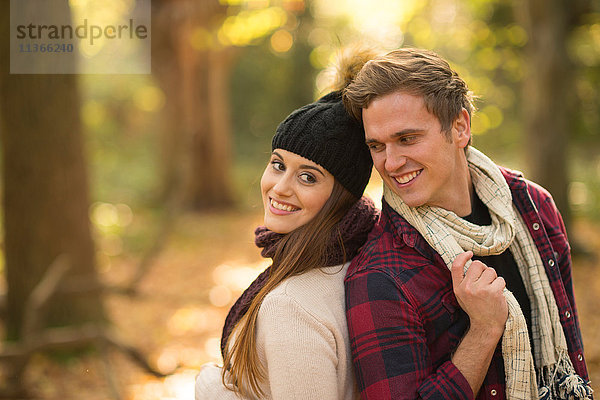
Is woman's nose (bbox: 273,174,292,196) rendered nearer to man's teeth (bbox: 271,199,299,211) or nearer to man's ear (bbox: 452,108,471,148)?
man's teeth (bbox: 271,199,299,211)

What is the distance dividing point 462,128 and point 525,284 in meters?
0.68

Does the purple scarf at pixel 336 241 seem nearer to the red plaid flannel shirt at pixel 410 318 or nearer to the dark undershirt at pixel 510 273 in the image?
the red plaid flannel shirt at pixel 410 318

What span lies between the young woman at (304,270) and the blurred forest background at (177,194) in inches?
19.1

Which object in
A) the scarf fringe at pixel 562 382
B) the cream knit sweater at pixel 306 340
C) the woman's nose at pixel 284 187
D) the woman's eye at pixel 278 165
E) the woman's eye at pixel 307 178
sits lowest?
the scarf fringe at pixel 562 382

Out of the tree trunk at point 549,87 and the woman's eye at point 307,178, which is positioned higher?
the tree trunk at point 549,87

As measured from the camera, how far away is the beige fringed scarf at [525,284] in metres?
2.08

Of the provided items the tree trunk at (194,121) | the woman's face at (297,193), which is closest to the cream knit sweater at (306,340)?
the woman's face at (297,193)

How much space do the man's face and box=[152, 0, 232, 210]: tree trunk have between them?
10576 millimetres

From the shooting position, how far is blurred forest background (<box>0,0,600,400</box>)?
504 centimetres

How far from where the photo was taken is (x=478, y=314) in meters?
2.04

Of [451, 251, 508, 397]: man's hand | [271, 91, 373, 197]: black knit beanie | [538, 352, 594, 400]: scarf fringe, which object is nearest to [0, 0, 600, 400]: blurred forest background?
[271, 91, 373, 197]: black knit beanie

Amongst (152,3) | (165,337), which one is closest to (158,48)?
(152,3)

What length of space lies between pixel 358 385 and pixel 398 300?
38 cm

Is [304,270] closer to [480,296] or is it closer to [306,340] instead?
[306,340]
